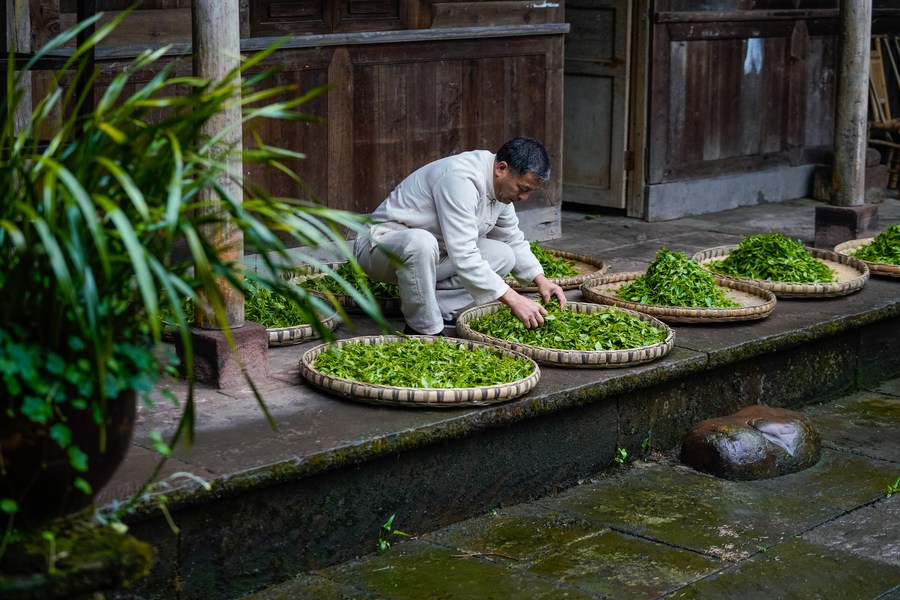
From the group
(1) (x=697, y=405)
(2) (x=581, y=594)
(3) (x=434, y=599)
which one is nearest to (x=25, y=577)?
(3) (x=434, y=599)

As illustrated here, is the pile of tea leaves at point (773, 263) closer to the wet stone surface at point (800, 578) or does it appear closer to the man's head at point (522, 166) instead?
the man's head at point (522, 166)

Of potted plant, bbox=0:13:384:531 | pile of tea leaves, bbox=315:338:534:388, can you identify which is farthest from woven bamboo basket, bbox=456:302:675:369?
potted plant, bbox=0:13:384:531

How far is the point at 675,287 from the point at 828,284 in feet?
3.05

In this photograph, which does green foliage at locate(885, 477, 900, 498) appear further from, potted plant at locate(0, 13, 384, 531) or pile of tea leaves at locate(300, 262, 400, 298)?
potted plant at locate(0, 13, 384, 531)

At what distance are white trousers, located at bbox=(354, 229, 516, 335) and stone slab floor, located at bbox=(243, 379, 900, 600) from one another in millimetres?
1023

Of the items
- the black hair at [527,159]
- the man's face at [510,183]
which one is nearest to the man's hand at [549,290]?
the man's face at [510,183]

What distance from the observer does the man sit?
5168mm

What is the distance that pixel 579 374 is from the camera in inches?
192

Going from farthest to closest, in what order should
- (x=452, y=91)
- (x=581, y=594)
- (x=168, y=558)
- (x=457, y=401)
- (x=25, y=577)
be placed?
(x=452, y=91), (x=457, y=401), (x=581, y=594), (x=168, y=558), (x=25, y=577)

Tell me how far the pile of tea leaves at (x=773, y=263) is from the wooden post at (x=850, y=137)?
1174 millimetres

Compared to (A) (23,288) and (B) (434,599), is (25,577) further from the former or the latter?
(B) (434,599)

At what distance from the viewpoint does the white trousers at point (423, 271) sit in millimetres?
5221

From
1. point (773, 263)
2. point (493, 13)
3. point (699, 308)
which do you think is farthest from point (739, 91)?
point (699, 308)

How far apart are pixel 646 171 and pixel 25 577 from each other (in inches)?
272
